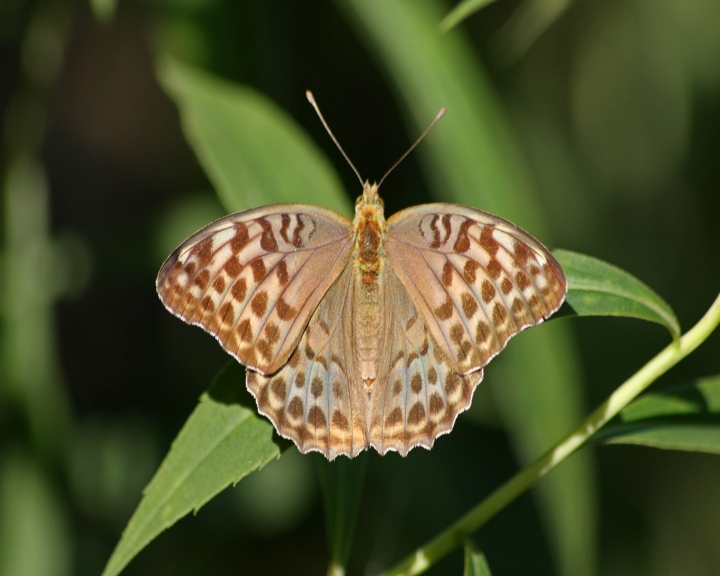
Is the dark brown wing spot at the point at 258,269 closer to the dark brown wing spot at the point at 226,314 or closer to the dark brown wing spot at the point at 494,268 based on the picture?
the dark brown wing spot at the point at 226,314

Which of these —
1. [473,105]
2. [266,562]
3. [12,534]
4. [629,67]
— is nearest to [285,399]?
[473,105]

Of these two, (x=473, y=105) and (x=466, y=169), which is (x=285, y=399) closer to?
(x=466, y=169)

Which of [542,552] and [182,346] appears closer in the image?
[542,552]

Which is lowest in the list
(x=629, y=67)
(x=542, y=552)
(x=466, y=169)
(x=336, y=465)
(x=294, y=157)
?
(x=542, y=552)

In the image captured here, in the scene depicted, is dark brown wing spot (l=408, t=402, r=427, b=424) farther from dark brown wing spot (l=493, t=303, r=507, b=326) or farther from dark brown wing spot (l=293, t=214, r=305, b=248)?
dark brown wing spot (l=293, t=214, r=305, b=248)

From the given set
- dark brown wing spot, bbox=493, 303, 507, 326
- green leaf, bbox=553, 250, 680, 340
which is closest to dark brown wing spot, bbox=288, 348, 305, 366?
dark brown wing spot, bbox=493, 303, 507, 326

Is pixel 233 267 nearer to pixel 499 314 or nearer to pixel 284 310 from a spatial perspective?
pixel 284 310
